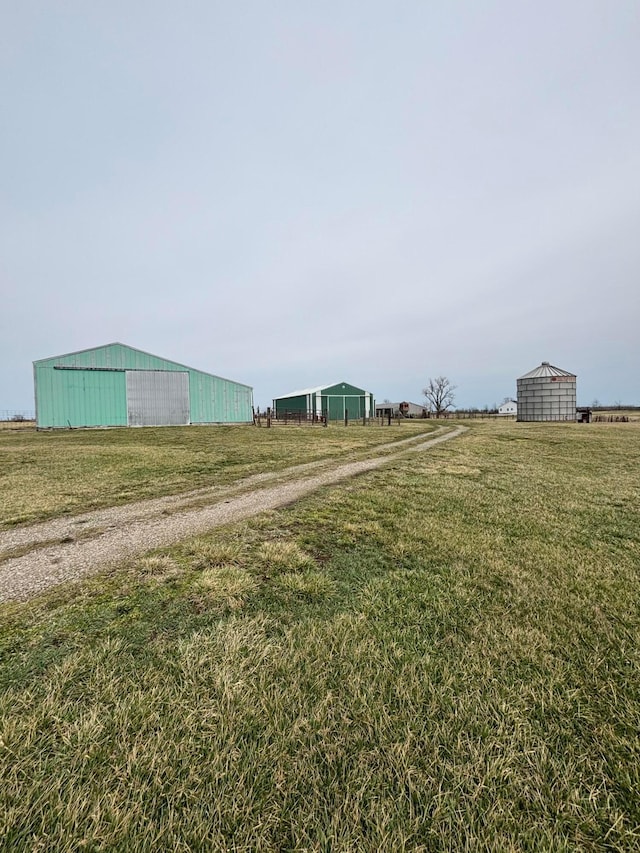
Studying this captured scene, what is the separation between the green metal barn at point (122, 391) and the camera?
111ft

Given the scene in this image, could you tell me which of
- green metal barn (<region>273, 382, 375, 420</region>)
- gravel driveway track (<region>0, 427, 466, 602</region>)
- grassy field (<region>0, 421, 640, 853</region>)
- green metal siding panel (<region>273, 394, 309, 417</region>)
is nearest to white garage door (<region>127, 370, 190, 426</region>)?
green metal barn (<region>273, 382, 375, 420</region>)

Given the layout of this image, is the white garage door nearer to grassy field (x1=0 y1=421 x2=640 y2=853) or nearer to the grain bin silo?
grassy field (x1=0 y1=421 x2=640 y2=853)

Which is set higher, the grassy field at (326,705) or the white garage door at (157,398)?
the white garage door at (157,398)

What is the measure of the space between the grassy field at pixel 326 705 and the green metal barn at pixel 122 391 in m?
36.1

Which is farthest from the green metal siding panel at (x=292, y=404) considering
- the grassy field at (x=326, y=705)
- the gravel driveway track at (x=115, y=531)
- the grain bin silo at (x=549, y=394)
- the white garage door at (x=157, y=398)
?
the grassy field at (x=326, y=705)

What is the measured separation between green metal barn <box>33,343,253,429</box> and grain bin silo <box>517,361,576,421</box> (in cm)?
4424

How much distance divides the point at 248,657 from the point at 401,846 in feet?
5.41

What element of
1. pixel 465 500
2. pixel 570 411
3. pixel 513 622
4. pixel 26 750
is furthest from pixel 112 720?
pixel 570 411

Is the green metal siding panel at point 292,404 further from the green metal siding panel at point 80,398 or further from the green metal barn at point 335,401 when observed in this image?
the green metal siding panel at point 80,398

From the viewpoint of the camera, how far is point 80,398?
34500 mm

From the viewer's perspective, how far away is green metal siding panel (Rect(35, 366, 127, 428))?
3359cm

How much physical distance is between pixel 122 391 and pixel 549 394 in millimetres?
56041

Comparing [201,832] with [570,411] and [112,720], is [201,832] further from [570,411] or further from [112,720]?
[570,411]

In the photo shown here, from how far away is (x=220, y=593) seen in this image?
158 inches
